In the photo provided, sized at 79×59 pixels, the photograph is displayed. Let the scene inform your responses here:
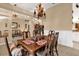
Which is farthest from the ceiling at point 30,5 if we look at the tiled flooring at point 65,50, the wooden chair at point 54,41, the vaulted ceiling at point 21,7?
the tiled flooring at point 65,50

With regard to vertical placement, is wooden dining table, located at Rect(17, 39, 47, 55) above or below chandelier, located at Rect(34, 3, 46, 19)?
below

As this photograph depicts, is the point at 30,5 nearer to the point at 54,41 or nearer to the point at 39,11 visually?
the point at 39,11

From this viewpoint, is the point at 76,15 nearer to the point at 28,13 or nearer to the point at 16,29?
the point at 28,13

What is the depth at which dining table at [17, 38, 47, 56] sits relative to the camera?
73.4 inches

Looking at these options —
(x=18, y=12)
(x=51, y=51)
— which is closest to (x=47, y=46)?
(x=51, y=51)

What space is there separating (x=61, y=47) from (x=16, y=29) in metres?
0.61

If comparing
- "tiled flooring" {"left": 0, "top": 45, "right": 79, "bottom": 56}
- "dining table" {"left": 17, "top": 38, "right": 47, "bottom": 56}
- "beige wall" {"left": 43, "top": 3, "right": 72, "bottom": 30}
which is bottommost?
"tiled flooring" {"left": 0, "top": 45, "right": 79, "bottom": 56}

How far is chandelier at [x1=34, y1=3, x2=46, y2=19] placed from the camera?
190 cm

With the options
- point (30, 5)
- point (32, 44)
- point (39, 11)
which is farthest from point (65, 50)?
point (30, 5)

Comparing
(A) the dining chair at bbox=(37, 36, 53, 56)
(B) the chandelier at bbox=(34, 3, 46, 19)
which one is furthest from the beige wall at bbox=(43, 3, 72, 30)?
(A) the dining chair at bbox=(37, 36, 53, 56)

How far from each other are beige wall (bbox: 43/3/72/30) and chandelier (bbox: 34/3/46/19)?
54 mm

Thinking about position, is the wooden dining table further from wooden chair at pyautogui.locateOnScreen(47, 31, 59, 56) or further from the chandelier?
the chandelier

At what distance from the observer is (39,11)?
6.26 ft

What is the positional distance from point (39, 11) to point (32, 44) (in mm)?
426
